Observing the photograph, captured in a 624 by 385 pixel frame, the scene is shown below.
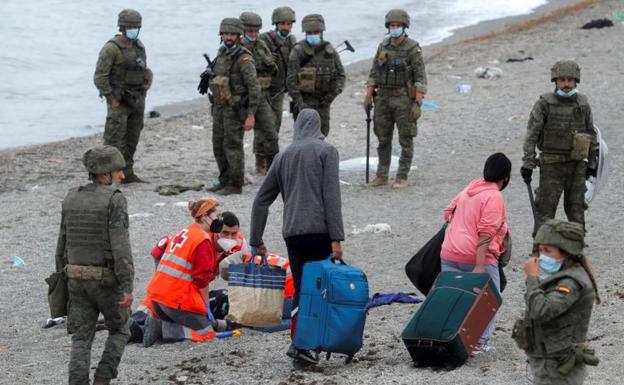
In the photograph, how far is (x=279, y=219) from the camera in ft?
45.3

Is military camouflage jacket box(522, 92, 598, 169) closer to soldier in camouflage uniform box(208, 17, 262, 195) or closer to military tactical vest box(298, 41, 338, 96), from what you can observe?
soldier in camouflage uniform box(208, 17, 262, 195)

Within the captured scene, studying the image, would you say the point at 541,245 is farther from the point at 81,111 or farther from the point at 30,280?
the point at 81,111

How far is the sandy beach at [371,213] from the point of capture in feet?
28.9

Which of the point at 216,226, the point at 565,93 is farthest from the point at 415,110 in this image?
the point at 216,226

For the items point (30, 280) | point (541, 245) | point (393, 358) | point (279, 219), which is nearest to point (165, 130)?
point (279, 219)

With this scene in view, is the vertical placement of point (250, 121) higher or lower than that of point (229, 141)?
higher

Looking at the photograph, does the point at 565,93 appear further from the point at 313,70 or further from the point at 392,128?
the point at 313,70

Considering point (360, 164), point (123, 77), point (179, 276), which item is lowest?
point (360, 164)

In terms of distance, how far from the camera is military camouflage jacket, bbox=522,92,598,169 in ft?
37.1

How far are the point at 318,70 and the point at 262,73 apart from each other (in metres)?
0.70

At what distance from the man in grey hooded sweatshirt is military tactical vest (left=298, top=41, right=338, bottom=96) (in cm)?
626

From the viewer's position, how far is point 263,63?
1526cm

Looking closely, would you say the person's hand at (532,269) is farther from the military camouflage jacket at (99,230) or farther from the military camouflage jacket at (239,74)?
the military camouflage jacket at (239,74)

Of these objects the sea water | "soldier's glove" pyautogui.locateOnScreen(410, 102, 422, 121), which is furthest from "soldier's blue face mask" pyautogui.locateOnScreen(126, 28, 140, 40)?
the sea water
